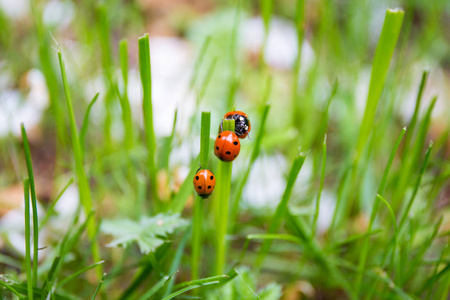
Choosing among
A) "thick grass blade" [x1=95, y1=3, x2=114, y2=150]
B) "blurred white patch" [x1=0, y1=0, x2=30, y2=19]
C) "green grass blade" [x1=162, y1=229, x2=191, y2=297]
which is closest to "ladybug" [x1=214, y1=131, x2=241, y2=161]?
"green grass blade" [x1=162, y1=229, x2=191, y2=297]

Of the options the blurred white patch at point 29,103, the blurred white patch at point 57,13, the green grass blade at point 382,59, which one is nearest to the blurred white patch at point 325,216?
the green grass blade at point 382,59

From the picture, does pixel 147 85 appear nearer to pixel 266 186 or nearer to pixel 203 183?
pixel 203 183

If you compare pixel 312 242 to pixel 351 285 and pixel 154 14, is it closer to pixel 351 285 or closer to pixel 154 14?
pixel 351 285

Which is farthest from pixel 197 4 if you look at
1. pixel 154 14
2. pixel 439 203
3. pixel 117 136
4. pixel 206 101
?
pixel 439 203

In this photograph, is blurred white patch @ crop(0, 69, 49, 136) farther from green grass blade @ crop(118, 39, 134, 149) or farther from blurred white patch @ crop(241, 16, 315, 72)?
blurred white patch @ crop(241, 16, 315, 72)

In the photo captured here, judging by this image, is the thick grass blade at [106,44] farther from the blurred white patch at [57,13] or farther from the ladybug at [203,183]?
the blurred white patch at [57,13]

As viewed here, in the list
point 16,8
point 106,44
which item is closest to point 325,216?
point 106,44

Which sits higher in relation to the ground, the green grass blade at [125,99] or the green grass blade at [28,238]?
the green grass blade at [125,99]
